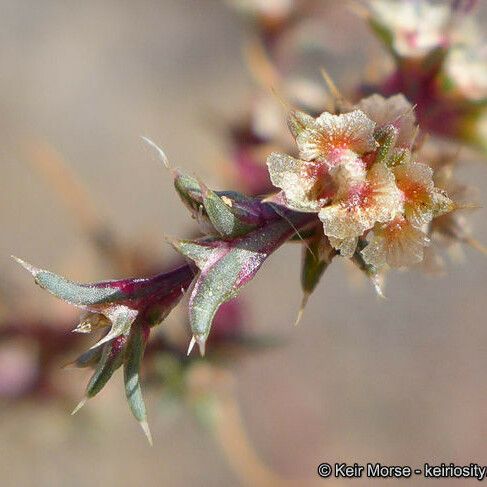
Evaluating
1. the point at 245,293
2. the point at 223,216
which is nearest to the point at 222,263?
the point at 223,216

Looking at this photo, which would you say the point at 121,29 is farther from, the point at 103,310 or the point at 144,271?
the point at 103,310

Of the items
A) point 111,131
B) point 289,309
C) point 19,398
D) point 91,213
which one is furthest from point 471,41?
point 111,131

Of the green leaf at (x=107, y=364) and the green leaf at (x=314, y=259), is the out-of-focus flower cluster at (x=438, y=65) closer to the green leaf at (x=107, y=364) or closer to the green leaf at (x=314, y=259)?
the green leaf at (x=314, y=259)

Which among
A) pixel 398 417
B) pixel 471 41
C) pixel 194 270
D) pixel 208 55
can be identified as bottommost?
pixel 398 417

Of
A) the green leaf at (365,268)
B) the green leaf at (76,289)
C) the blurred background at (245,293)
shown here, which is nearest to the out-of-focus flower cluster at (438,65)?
the green leaf at (365,268)

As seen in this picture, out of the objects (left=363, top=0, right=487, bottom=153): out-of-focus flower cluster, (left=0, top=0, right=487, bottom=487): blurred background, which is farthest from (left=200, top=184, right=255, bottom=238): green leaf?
(left=0, top=0, right=487, bottom=487): blurred background

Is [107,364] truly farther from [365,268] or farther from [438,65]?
[438,65]
